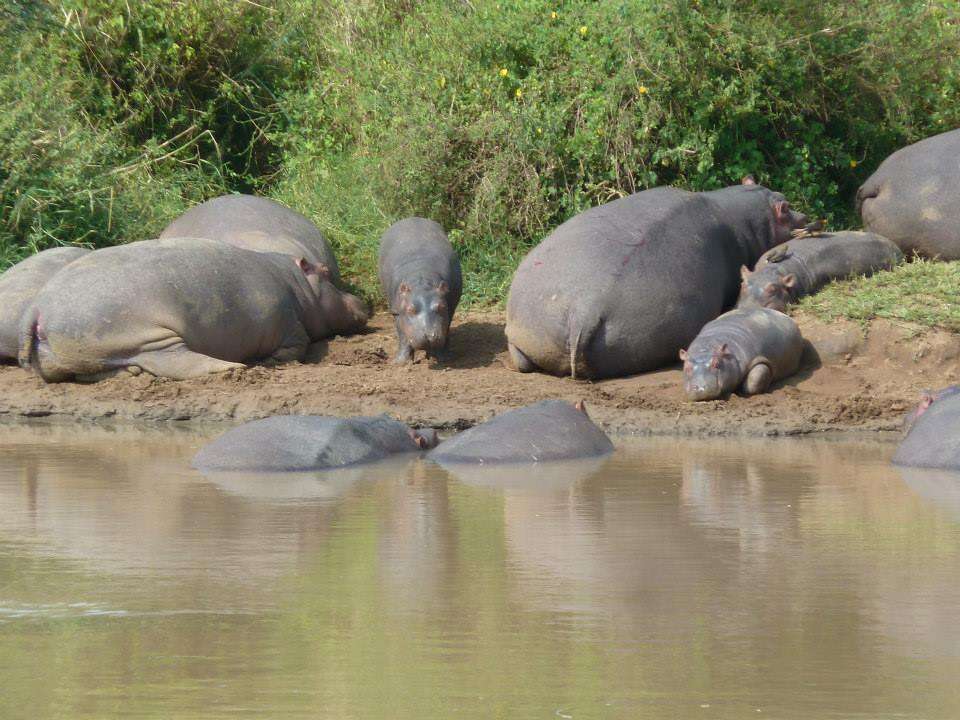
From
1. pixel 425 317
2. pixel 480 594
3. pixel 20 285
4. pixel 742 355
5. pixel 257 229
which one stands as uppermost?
pixel 257 229

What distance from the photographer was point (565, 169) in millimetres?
12031

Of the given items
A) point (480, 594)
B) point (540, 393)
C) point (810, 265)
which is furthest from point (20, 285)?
point (480, 594)

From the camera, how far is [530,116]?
11.9m

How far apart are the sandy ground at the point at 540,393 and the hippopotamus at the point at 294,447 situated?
1.27 m

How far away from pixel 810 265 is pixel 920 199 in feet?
5.08

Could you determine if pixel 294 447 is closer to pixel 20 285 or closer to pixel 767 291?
pixel 20 285

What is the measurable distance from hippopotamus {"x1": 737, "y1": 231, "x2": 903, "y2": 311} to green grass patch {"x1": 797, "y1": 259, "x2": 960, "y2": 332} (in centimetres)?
10

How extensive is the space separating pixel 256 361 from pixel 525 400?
7.54 feet

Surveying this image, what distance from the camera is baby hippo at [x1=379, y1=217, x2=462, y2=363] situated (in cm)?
989

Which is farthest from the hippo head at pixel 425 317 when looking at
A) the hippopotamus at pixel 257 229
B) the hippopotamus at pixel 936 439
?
the hippopotamus at pixel 936 439

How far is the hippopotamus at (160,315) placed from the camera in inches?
372

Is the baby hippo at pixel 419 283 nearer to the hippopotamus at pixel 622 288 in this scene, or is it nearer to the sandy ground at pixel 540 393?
the sandy ground at pixel 540 393

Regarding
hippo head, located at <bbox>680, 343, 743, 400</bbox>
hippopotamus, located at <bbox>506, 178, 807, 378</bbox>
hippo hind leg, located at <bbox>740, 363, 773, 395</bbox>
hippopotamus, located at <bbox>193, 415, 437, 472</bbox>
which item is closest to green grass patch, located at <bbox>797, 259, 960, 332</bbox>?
hippopotamus, located at <bbox>506, 178, 807, 378</bbox>

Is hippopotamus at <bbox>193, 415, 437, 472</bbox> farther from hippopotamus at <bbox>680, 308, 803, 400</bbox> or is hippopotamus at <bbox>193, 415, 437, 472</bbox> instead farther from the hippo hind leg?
the hippo hind leg
